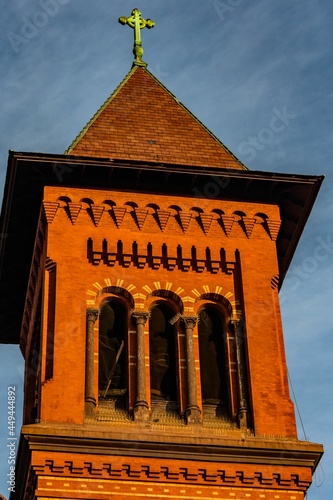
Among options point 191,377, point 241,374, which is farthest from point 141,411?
point 241,374

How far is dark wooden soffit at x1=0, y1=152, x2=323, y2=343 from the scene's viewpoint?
31.4 metres

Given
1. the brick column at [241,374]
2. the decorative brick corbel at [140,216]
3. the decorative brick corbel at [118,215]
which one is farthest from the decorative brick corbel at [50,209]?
the brick column at [241,374]

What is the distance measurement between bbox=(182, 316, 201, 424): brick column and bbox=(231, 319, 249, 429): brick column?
0.88 metres

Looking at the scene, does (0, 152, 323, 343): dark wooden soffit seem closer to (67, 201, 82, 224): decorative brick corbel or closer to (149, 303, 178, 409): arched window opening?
(67, 201, 82, 224): decorative brick corbel

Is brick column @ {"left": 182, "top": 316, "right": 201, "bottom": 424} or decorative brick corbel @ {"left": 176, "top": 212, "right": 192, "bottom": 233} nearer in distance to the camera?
brick column @ {"left": 182, "top": 316, "right": 201, "bottom": 424}

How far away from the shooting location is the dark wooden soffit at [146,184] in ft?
103

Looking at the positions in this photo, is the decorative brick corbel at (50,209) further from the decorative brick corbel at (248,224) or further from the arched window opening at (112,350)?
the decorative brick corbel at (248,224)

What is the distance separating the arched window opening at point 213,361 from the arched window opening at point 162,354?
0.63 m

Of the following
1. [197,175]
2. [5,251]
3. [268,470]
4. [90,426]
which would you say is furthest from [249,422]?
[5,251]

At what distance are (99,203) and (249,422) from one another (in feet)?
20.2

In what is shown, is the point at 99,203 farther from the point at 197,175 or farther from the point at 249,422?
the point at 249,422

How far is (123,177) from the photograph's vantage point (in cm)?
3183

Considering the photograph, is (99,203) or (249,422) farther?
(99,203)

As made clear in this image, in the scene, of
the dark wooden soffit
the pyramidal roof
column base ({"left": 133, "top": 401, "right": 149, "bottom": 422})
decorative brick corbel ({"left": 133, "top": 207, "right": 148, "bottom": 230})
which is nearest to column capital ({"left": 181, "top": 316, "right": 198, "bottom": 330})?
column base ({"left": 133, "top": 401, "right": 149, "bottom": 422})
